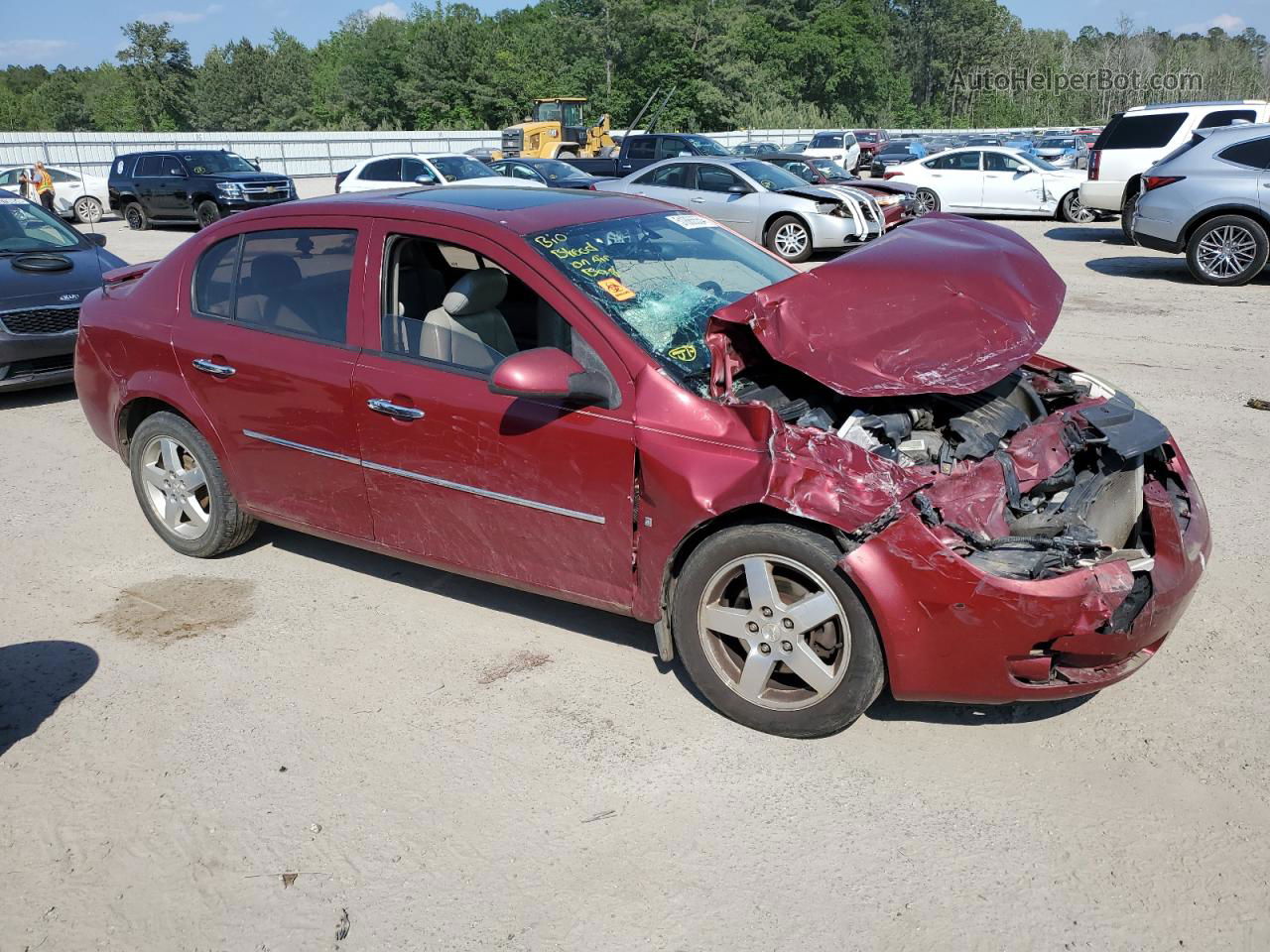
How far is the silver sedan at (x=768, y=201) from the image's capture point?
51.2 ft

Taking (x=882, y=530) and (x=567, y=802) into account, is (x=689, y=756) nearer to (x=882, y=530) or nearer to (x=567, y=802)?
(x=567, y=802)

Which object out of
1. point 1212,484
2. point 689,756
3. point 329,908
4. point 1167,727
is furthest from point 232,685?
point 1212,484

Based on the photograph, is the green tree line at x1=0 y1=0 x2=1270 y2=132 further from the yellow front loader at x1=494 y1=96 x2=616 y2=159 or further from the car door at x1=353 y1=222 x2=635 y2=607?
the car door at x1=353 y1=222 x2=635 y2=607

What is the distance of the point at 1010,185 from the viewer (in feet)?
67.1

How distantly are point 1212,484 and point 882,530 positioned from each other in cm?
363

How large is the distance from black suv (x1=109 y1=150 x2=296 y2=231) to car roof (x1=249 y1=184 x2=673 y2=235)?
19.0m

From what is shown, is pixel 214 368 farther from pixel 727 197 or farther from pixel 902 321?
pixel 727 197

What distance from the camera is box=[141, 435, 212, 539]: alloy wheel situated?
5.09m

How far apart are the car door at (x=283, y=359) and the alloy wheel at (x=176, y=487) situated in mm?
384

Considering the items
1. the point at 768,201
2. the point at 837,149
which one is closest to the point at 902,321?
the point at 768,201

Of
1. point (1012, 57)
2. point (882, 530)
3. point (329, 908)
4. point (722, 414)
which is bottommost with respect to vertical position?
point (329, 908)

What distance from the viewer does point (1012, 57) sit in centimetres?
8862

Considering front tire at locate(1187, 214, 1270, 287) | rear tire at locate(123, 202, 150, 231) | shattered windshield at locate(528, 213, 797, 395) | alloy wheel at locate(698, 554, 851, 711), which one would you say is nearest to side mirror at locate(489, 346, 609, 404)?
shattered windshield at locate(528, 213, 797, 395)

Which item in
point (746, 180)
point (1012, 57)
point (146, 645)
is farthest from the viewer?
point (1012, 57)
